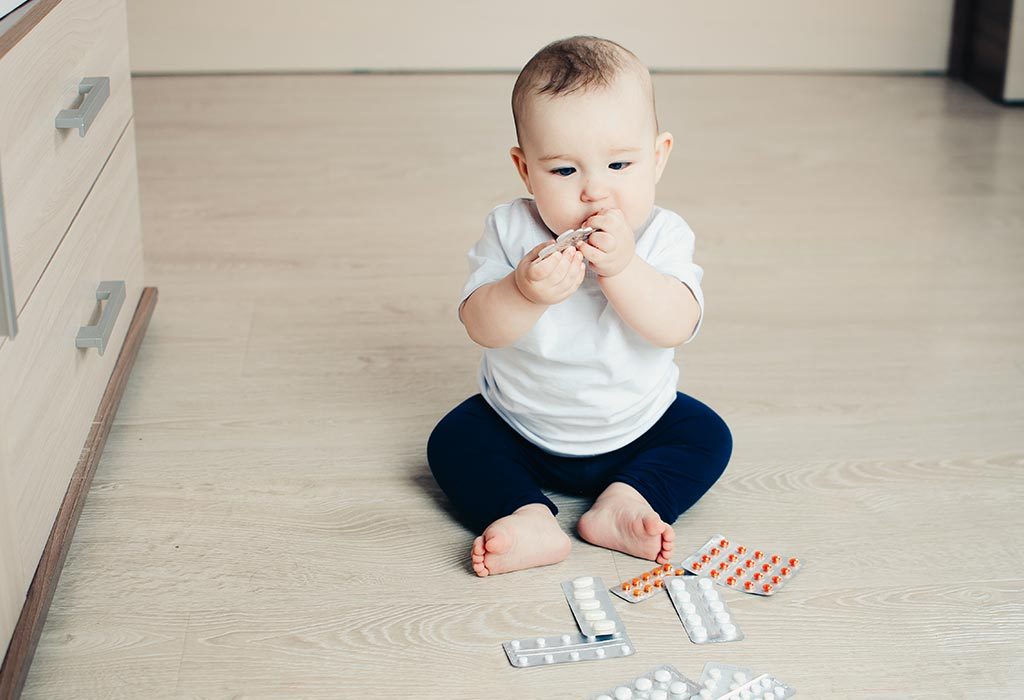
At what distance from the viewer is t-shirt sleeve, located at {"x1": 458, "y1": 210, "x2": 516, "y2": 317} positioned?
1.14 m

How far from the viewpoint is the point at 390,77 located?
2885 mm

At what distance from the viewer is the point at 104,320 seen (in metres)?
1.23

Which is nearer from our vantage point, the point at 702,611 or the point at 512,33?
the point at 702,611

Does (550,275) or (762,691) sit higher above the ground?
(550,275)

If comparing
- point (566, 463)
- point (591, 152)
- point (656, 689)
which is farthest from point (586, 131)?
point (656, 689)

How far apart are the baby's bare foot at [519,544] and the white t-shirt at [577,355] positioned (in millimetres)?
106

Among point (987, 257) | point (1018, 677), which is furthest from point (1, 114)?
point (987, 257)

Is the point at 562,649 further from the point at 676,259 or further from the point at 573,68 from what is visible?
the point at 573,68

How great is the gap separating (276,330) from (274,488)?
0.40 meters

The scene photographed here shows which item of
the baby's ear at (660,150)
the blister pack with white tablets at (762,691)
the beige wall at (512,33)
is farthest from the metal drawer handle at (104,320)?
the beige wall at (512,33)

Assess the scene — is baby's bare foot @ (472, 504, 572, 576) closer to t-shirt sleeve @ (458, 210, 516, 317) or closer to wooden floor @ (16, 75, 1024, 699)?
wooden floor @ (16, 75, 1024, 699)

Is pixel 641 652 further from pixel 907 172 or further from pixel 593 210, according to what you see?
pixel 907 172

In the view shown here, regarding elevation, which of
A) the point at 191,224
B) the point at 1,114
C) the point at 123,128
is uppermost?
the point at 1,114

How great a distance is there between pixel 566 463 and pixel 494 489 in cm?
9
